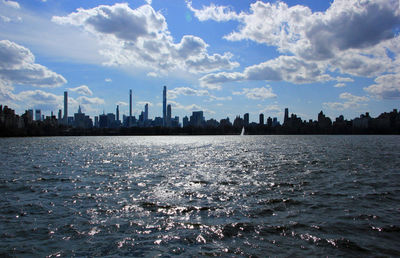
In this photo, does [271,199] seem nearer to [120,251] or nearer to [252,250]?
[252,250]

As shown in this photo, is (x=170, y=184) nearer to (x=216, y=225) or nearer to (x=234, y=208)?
(x=234, y=208)

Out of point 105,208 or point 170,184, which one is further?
point 170,184

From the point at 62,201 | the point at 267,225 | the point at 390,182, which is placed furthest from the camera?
the point at 390,182

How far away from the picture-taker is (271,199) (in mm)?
22297

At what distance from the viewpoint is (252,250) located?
12.8m

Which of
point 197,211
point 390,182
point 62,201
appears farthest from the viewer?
point 390,182

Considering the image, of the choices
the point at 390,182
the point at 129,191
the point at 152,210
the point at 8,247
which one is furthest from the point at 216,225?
the point at 390,182

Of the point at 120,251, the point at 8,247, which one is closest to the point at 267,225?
the point at 120,251

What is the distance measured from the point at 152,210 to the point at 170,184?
10285 mm

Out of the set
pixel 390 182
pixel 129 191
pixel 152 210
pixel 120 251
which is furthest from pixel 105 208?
pixel 390 182

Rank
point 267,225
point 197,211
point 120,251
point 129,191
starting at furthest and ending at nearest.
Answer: point 129,191
point 197,211
point 267,225
point 120,251

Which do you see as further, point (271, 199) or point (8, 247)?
point (271, 199)

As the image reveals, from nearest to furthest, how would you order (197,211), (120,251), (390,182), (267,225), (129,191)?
(120,251), (267,225), (197,211), (129,191), (390,182)

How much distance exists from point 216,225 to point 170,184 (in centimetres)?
1420
